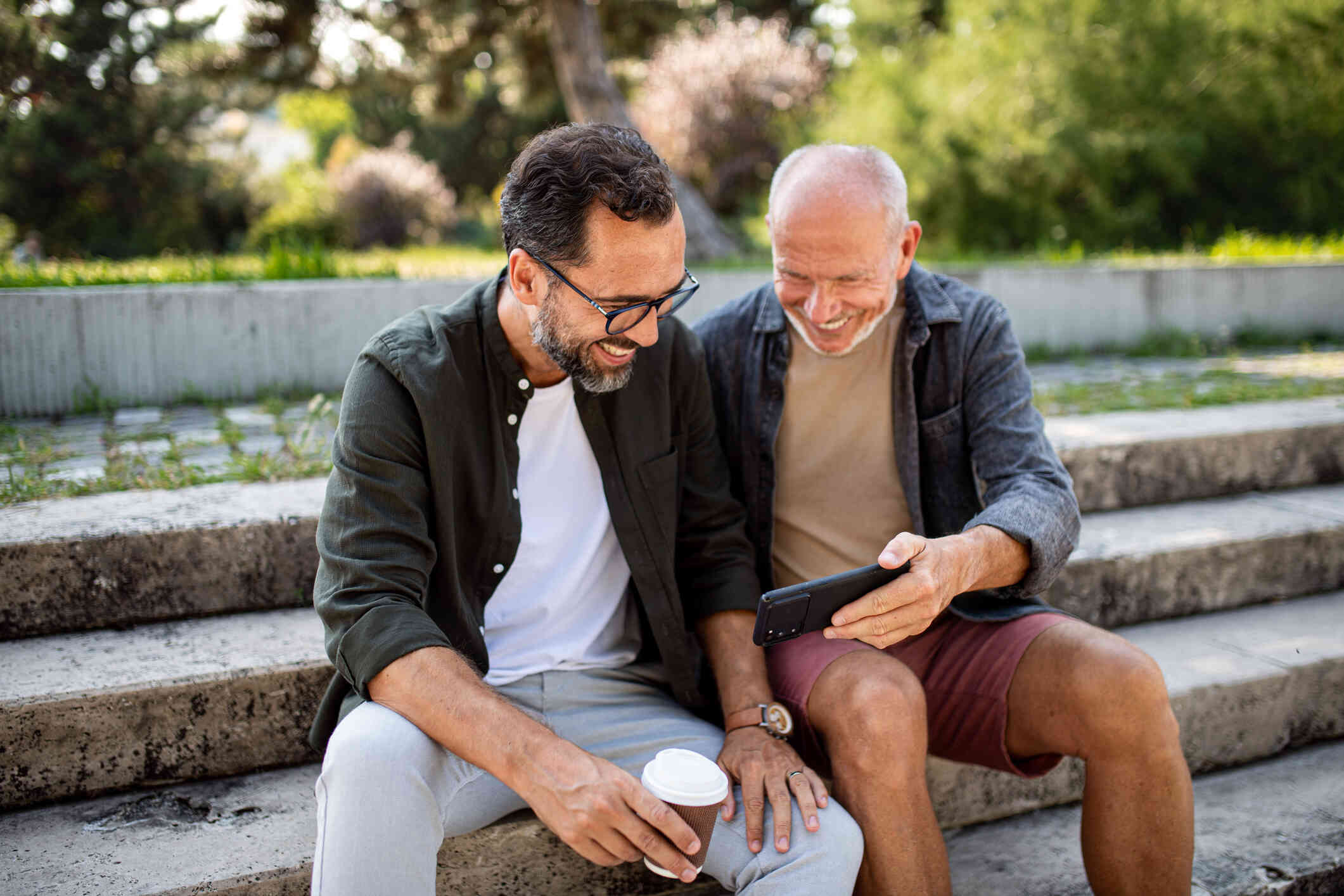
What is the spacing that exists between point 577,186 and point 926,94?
30.8ft

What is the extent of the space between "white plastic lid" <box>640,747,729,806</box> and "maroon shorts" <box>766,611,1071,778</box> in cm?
49

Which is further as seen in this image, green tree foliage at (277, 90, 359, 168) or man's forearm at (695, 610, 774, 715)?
green tree foliage at (277, 90, 359, 168)

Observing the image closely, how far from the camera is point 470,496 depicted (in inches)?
88.0

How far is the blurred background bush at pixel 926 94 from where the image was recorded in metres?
9.06

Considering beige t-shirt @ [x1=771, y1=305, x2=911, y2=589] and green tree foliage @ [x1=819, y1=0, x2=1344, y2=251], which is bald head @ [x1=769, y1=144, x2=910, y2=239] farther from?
green tree foliage @ [x1=819, y1=0, x2=1344, y2=251]

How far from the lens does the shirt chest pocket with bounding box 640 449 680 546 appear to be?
240 cm

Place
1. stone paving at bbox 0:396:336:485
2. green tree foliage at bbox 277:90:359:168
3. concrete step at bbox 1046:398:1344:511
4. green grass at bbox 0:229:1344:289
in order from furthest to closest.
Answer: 1. green tree foliage at bbox 277:90:359:168
2. green grass at bbox 0:229:1344:289
3. concrete step at bbox 1046:398:1344:511
4. stone paving at bbox 0:396:336:485

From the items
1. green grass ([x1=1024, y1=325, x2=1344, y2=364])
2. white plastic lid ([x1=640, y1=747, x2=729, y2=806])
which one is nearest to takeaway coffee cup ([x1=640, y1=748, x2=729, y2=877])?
white plastic lid ([x1=640, y1=747, x2=729, y2=806])

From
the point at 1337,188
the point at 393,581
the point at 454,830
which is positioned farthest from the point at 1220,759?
the point at 1337,188

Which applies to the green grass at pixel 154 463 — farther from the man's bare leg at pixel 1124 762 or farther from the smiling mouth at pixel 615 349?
the man's bare leg at pixel 1124 762

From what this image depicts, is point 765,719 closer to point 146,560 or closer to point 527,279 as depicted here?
point 527,279

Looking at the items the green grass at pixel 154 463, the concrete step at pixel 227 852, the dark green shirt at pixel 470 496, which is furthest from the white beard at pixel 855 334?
the green grass at pixel 154 463

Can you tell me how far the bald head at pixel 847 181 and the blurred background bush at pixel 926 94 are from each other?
22.3 ft

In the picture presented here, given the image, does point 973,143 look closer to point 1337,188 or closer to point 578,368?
point 1337,188
